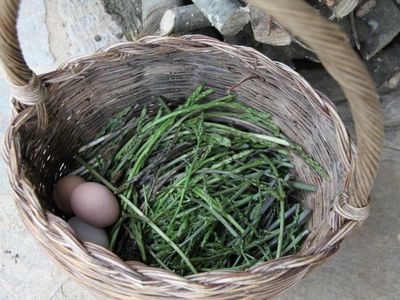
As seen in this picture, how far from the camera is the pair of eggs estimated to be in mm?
1233

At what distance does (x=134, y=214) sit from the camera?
1.29 m

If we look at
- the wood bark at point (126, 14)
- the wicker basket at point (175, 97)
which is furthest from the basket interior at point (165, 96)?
the wood bark at point (126, 14)

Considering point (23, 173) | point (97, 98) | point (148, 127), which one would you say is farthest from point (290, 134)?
point (23, 173)

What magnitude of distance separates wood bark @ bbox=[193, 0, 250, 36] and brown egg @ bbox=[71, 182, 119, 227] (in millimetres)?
420

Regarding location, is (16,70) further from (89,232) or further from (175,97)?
(175,97)

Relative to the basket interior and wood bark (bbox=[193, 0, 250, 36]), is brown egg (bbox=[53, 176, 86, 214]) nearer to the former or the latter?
the basket interior

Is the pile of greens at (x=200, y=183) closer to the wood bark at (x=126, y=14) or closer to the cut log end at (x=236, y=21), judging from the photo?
the cut log end at (x=236, y=21)

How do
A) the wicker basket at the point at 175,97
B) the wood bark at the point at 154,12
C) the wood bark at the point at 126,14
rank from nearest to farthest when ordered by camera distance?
the wicker basket at the point at 175,97
the wood bark at the point at 154,12
the wood bark at the point at 126,14

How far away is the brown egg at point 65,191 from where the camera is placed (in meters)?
1.28

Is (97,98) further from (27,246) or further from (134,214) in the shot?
(27,246)

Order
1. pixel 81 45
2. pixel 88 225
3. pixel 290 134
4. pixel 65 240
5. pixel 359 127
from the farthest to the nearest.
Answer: pixel 81 45 → pixel 290 134 → pixel 88 225 → pixel 65 240 → pixel 359 127

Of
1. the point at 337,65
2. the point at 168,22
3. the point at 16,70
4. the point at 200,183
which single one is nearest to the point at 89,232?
the point at 200,183

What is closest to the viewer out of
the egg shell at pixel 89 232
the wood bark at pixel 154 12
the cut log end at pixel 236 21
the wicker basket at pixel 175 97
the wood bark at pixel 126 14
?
the wicker basket at pixel 175 97

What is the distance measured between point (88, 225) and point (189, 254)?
0.21 m
